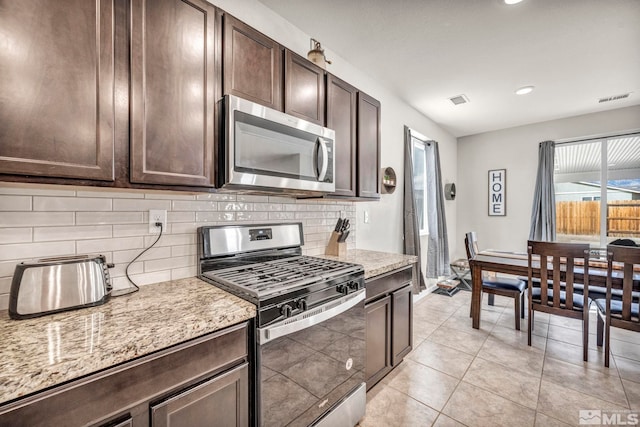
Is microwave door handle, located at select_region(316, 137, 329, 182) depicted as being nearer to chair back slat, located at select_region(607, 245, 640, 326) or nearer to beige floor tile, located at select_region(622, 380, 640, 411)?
chair back slat, located at select_region(607, 245, 640, 326)

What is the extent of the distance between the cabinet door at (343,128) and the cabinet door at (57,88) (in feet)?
4.27

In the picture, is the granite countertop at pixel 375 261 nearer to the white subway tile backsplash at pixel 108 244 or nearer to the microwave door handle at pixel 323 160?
the microwave door handle at pixel 323 160

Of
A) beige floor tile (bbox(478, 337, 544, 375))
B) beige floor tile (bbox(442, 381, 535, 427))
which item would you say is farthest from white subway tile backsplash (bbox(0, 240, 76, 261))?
beige floor tile (bbox(478, 337, 544, 375))

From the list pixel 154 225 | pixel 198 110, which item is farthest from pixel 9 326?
pixel 198 110

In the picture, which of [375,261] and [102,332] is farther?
[375,261]

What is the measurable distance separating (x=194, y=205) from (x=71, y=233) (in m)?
0.54

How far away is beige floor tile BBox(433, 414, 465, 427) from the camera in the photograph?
5.42 ft

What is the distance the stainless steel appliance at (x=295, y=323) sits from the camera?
116 cm

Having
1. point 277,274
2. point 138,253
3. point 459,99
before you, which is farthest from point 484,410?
point 459,99

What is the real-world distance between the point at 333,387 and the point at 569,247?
2.29 meters

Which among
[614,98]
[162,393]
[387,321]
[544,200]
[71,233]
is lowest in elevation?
[387,321]

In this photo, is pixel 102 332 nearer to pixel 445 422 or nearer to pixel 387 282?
pixel 387 282

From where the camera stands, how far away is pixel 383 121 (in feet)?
10.3

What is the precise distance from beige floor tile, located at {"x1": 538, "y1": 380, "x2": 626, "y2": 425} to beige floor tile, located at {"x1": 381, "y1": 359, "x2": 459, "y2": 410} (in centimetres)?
53
